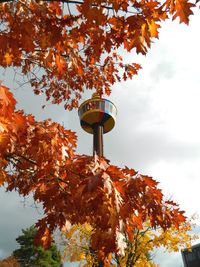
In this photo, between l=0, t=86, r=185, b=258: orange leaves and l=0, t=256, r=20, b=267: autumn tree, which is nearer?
l=0, t=86, r=185, b=258: orange leaves

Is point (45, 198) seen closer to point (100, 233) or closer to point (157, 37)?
point (100, 233)

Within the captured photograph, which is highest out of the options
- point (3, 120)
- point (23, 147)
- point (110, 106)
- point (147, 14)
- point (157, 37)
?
point (110, 106)

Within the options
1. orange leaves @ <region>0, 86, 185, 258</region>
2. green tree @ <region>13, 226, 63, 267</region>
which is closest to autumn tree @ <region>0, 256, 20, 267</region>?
green tree @ <region>13, 226, 63, 267</region>

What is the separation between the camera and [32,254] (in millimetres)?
56688

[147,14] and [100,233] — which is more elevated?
[147,14]

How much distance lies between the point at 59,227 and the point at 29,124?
129 cm

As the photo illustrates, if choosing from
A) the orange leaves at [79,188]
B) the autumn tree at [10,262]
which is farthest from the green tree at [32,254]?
the orange leaves at [79,188]

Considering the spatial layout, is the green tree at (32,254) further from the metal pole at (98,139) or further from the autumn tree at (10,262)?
the metal pole at (98,139)

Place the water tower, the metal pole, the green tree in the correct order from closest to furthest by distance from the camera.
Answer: the metal pole < the water tower < the green tree

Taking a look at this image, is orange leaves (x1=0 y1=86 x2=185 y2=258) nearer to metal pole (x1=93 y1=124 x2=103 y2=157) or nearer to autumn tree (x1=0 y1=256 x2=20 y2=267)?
metal pole (x1=93 y1=124 x2=103 y2=157)

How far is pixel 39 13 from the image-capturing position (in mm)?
4410

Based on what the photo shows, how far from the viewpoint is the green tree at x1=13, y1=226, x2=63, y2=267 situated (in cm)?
5481

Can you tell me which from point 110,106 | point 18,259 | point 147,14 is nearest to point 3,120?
point 147,14

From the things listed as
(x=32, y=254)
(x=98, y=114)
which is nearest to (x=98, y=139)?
(x=98, y=114)
